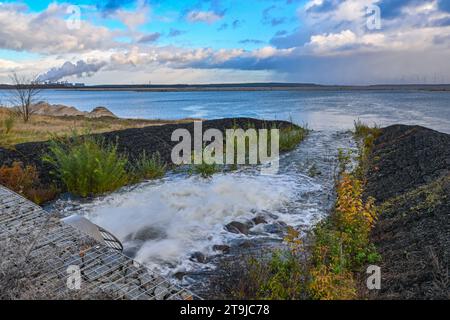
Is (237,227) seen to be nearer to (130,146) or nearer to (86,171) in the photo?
(86,171)

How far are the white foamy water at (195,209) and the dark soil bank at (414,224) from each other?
1439 mm

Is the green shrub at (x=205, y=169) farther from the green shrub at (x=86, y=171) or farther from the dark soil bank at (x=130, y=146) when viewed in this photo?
the green shrub at (x=86, y=171)

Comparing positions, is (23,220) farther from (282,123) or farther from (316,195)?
(282,123)

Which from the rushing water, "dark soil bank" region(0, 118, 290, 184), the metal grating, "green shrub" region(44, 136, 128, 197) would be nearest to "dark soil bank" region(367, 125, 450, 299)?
the rushing water

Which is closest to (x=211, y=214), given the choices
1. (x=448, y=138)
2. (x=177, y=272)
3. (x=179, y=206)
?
(x=179, y=206)

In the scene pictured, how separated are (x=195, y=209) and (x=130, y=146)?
6.36 meters

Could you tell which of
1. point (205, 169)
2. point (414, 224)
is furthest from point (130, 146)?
point (414, 224)

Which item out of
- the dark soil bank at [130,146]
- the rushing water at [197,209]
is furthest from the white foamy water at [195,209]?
the dark soil bank at [130,146]

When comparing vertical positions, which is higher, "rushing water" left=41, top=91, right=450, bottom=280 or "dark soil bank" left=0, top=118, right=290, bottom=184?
"dark soil bank" left=0, top=118, right=290, bottom=184

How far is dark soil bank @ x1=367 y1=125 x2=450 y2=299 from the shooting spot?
4.30m

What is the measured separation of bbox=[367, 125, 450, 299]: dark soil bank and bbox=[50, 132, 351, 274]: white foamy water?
1.44 meters

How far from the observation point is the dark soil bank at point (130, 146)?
10836 millimetres

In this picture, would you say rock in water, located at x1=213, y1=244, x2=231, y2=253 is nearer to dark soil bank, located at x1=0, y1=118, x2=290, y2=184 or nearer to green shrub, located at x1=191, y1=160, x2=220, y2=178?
dark soil bank, located at x1=0, y1=118, x2=290, y2=184

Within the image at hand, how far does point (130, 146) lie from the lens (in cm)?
1404
